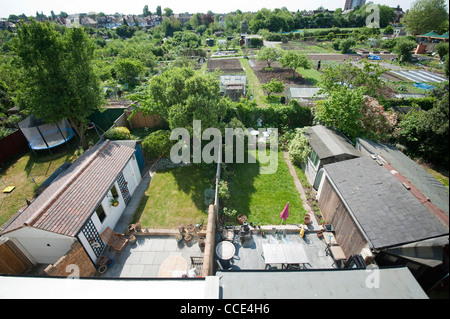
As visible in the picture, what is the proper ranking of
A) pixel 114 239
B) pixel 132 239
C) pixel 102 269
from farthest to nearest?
pixel 132 239
pixel 114 239
pixel 102 269

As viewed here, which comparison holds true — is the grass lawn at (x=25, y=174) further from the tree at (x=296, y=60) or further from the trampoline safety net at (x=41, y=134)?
the tree at (x=296, y=60)

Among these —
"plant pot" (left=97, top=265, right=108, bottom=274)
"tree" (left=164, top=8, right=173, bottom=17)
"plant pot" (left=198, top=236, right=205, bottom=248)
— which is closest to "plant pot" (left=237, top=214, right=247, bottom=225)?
"plant pot" (left=198, top=236, right=205, bottom=248)

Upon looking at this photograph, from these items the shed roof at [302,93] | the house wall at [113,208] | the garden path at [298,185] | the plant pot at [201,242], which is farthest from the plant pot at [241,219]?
the shed roof at [302,93]

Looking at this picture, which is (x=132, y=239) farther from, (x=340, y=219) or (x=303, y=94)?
(x=303, y=94)

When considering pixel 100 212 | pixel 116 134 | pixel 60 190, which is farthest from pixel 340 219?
pixel 116 134
